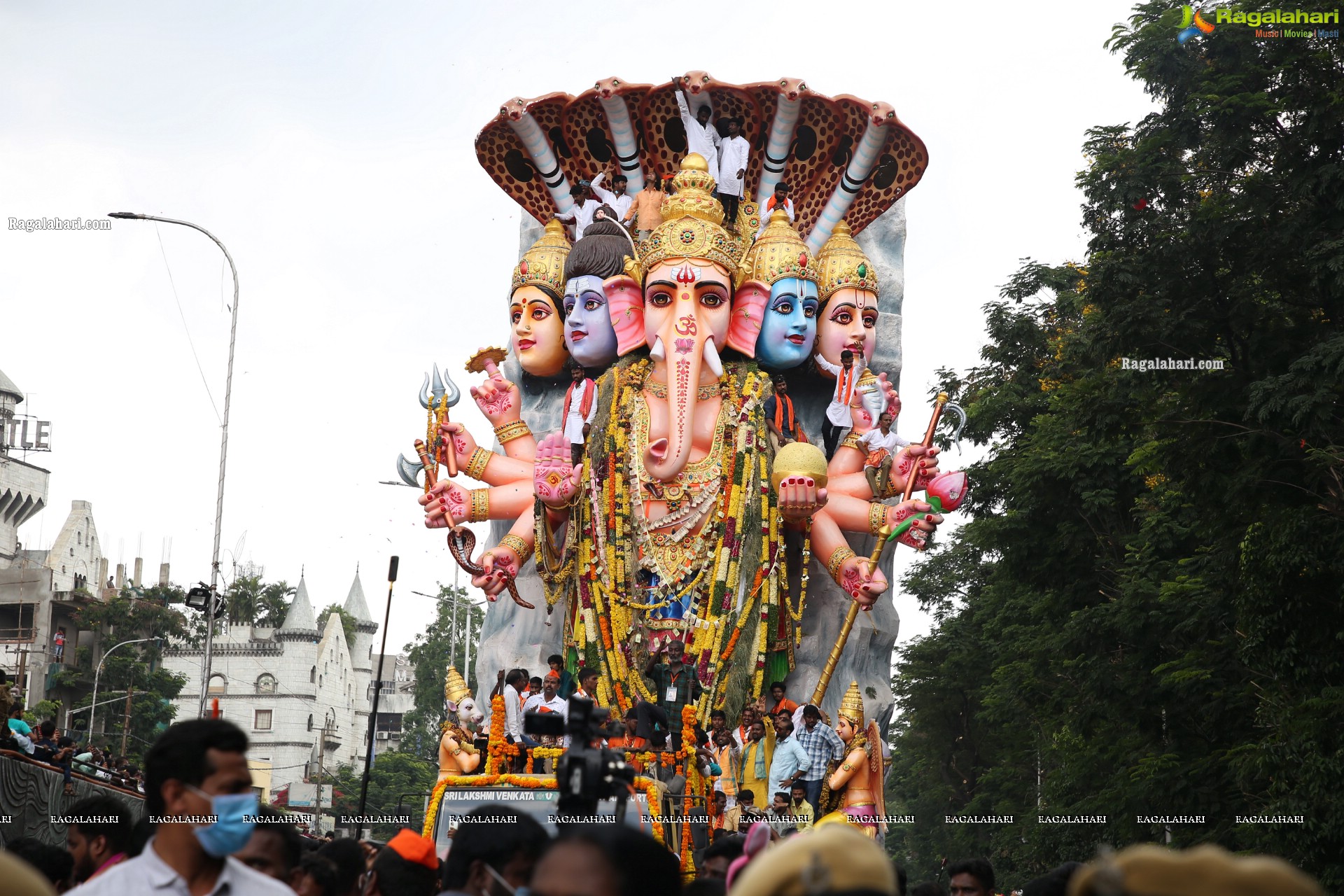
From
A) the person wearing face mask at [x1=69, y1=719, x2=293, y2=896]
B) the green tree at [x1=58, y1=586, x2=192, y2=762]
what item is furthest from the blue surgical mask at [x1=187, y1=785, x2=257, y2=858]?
the green tree at [x1=58, y1=586, x2=192, y2=762]

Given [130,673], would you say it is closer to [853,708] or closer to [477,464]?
[477,464]

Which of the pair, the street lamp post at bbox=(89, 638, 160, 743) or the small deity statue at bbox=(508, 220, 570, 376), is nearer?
the small deity statue at bbox=(508, 220, 570, 376)

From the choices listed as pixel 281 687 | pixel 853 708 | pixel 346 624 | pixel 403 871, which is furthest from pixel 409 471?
pixel 346 624

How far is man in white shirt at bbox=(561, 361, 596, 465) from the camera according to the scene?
19.5 meters

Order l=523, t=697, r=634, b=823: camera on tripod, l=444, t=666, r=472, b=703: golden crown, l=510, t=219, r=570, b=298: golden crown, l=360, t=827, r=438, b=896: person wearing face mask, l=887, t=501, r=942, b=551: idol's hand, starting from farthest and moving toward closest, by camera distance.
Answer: l=510, t=219, r=570, b=298: golden crown < l=887, t=501, r=942, b=551: idol's hand < l=444, t=666, r=472, b=703: golden crown < l=360, t=827, r=438, b=896: person wearing face mask < l=523, t=697, r=634, b=823: camera on tripod

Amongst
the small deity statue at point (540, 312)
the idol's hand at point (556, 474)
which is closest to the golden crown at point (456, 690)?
the idol's hand at point (556, 474)

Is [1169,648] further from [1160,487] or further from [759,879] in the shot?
[759,879]

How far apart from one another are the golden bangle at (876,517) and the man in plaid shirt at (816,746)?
3.21 metres

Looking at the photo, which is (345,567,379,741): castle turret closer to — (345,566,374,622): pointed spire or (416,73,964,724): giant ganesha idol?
(345,566,374,622): pointed spire

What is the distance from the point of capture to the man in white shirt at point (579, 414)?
1950 cm

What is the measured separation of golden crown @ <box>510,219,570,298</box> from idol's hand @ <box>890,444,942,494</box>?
4930mm

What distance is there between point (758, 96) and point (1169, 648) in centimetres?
845

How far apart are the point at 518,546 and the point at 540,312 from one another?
10.5 ft

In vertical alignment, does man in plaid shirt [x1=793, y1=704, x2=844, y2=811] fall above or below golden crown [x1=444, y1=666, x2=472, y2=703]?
below
